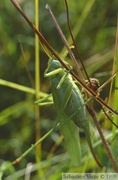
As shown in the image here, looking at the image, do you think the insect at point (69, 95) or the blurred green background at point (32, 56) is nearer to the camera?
the insect at point (69, 95)

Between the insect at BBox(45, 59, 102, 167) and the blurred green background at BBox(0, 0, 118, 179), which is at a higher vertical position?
the blurred green background at BBox(0, 0, 118, 179)

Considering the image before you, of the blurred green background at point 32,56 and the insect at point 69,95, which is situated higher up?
the blurred green background at point 32,56

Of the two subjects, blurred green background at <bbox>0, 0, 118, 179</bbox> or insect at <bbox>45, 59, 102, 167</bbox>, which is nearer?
insect at <bbox>45, 59, 102, 167</bbox>

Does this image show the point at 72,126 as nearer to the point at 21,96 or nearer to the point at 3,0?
the point at 21,96

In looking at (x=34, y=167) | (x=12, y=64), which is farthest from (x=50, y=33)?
(x=34, y=167)

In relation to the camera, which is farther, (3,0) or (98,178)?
(3,0)
